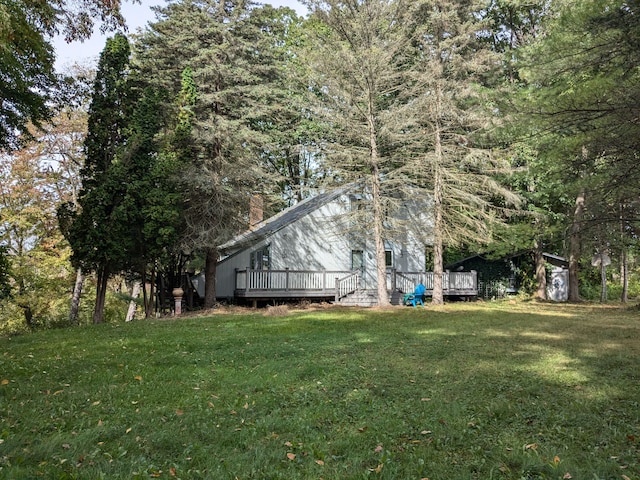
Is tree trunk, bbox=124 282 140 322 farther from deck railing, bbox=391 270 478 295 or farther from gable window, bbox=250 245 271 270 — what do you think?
deck railing, bbox=391 270 478 295

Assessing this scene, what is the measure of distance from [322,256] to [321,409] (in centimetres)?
1822

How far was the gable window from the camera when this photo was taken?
21750 millimetres

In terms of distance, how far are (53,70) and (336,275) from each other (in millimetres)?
13849

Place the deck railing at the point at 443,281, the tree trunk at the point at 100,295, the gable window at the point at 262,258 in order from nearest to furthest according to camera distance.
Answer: the tree trunk at the point at 100,295 < the gable window at the point at 262,258 < the deck railing at the point at 443,281

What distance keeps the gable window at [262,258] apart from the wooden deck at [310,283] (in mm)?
2048

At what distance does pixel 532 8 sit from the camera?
2602 centimetres

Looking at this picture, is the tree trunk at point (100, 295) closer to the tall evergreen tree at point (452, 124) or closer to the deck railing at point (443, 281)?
the tall evergreen tree at point (452, 124)

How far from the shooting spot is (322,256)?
23.1 m

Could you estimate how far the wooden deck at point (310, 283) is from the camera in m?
19.4

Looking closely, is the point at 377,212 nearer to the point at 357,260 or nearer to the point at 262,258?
the point at 357,260

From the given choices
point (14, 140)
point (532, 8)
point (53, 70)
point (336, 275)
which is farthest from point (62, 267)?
point (532, 8)

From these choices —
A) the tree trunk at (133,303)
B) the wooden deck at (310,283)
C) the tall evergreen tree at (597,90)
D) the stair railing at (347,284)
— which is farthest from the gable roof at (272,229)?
the tall evergreen tree at (597,90)

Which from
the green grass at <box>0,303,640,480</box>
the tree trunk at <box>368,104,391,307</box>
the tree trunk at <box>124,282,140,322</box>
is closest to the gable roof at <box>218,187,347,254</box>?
the tree trunk at <box>368,104,391,307</box>

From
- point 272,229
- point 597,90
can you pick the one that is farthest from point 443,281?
point 597,90
